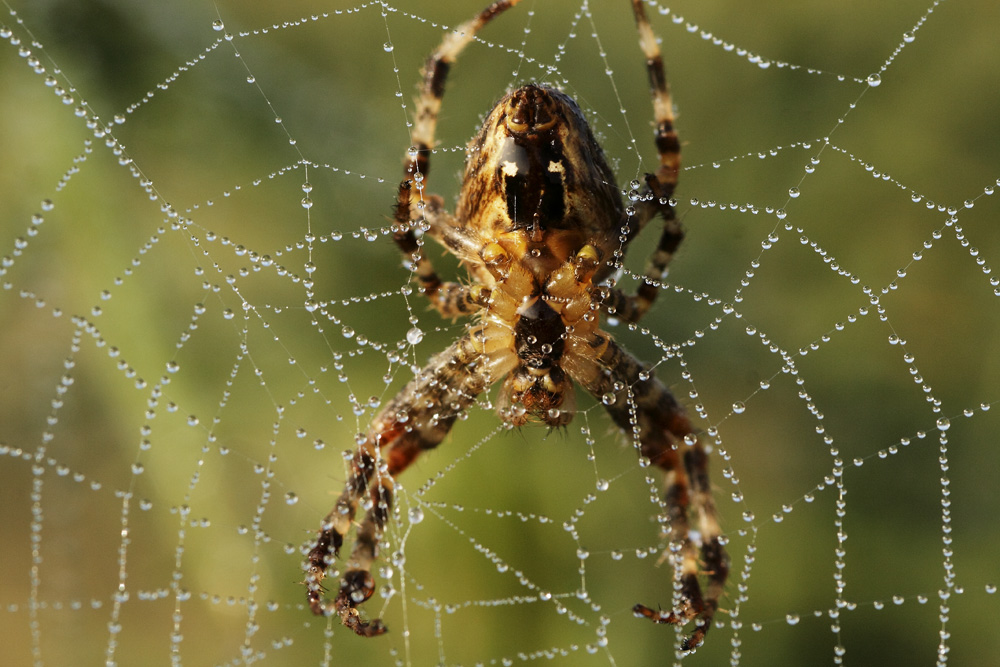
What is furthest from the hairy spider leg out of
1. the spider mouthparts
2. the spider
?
the spider mouthparts

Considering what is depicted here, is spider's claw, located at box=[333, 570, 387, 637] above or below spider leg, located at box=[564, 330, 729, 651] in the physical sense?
below

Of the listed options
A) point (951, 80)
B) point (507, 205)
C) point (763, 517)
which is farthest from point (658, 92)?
point (951, 80)

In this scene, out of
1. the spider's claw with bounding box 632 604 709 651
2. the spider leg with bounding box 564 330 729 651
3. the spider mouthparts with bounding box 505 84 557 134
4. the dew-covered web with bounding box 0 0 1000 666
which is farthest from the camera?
the dew-covered web with bounding box 0 0 1000 666

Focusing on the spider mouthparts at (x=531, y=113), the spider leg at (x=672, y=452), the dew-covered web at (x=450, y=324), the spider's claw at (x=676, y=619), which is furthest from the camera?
the dew-covered web at (x=450, y=324)

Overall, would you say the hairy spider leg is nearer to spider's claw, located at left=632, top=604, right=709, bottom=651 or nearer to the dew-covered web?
spider's claw, located at left=632, top=604, right=709, bottom=651

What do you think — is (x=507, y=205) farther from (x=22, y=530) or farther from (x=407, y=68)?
(x=22, y=530)

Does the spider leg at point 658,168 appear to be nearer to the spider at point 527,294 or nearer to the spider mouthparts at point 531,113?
the spider at point 527,294

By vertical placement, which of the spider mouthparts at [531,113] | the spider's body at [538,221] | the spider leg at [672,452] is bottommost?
the spider leg at [672,452]

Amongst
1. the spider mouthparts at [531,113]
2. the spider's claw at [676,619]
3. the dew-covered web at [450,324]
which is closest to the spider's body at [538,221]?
the spider mouthparts at [531,113]
